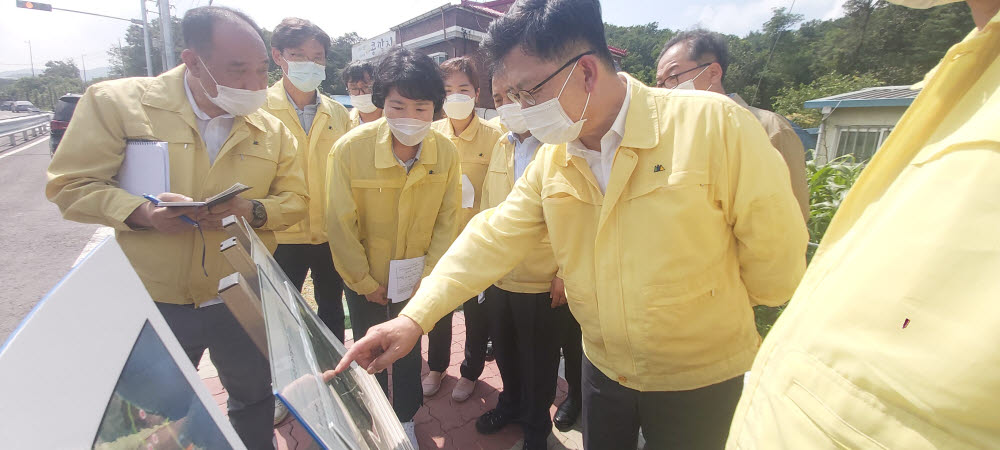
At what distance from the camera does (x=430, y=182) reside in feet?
8.24

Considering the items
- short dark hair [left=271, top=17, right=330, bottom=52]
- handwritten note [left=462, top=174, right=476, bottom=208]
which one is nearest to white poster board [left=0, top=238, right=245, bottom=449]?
handwritten note [left=462, top=174, right=476, bottom=208]

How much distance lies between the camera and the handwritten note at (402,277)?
2.41 meters

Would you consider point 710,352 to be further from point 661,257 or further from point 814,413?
point 814,413

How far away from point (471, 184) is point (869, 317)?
2.75 metres

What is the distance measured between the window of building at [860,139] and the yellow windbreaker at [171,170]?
12283 millimetres

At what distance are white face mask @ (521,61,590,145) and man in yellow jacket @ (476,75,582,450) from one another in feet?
2.25

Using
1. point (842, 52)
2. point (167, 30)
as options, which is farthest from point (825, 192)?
point (842, 52)

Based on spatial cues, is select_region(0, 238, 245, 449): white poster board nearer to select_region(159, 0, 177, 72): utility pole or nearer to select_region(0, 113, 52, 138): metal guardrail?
select_region(159, 0, 177, 72): utility pole

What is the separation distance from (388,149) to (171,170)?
36.2 inches

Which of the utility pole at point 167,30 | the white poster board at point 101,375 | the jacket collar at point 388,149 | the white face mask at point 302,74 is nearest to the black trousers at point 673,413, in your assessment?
the white poster board at point 101,375

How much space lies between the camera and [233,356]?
6.54ft

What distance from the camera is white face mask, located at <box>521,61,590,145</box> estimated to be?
1438mm

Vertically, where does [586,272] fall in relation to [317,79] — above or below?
below

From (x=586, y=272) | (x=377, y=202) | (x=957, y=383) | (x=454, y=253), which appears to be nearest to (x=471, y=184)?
(x=377, y=202)
